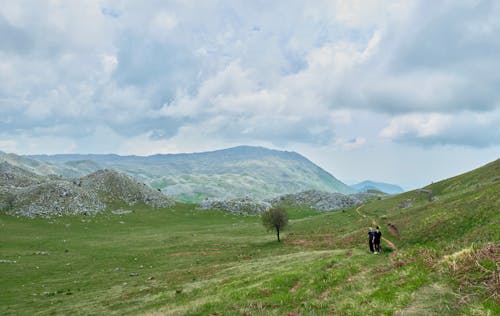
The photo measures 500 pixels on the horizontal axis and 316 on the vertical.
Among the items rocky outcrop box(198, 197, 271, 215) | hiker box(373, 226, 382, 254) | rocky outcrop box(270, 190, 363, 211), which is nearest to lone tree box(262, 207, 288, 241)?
hiker box(373, 226, 382, 254)

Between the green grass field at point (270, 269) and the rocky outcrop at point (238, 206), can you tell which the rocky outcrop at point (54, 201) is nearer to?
the green grass field at point (270, 269)

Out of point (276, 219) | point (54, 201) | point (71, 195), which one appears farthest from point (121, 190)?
point (276, 219)

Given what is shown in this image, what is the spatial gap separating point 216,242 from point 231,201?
288 feet

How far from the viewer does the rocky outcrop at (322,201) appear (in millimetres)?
163375

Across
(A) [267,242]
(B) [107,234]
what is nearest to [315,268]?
(A) [267,242]

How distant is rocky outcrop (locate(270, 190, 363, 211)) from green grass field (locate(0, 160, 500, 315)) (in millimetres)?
59008

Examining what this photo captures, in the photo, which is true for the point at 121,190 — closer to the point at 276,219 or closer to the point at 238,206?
the point at 238,206

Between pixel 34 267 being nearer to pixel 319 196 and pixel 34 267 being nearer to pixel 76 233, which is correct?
pixel 76 233

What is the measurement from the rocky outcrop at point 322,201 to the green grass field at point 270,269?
59008 mm

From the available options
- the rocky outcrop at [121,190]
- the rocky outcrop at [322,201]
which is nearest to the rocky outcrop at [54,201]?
the rocky outcrop at [121,190]

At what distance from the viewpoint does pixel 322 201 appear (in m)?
173

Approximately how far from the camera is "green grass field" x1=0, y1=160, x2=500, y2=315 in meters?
18.3

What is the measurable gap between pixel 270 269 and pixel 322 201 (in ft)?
456

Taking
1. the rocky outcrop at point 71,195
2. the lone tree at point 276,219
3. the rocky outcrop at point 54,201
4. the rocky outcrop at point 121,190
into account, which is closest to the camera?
the lone tree at point 276,219
